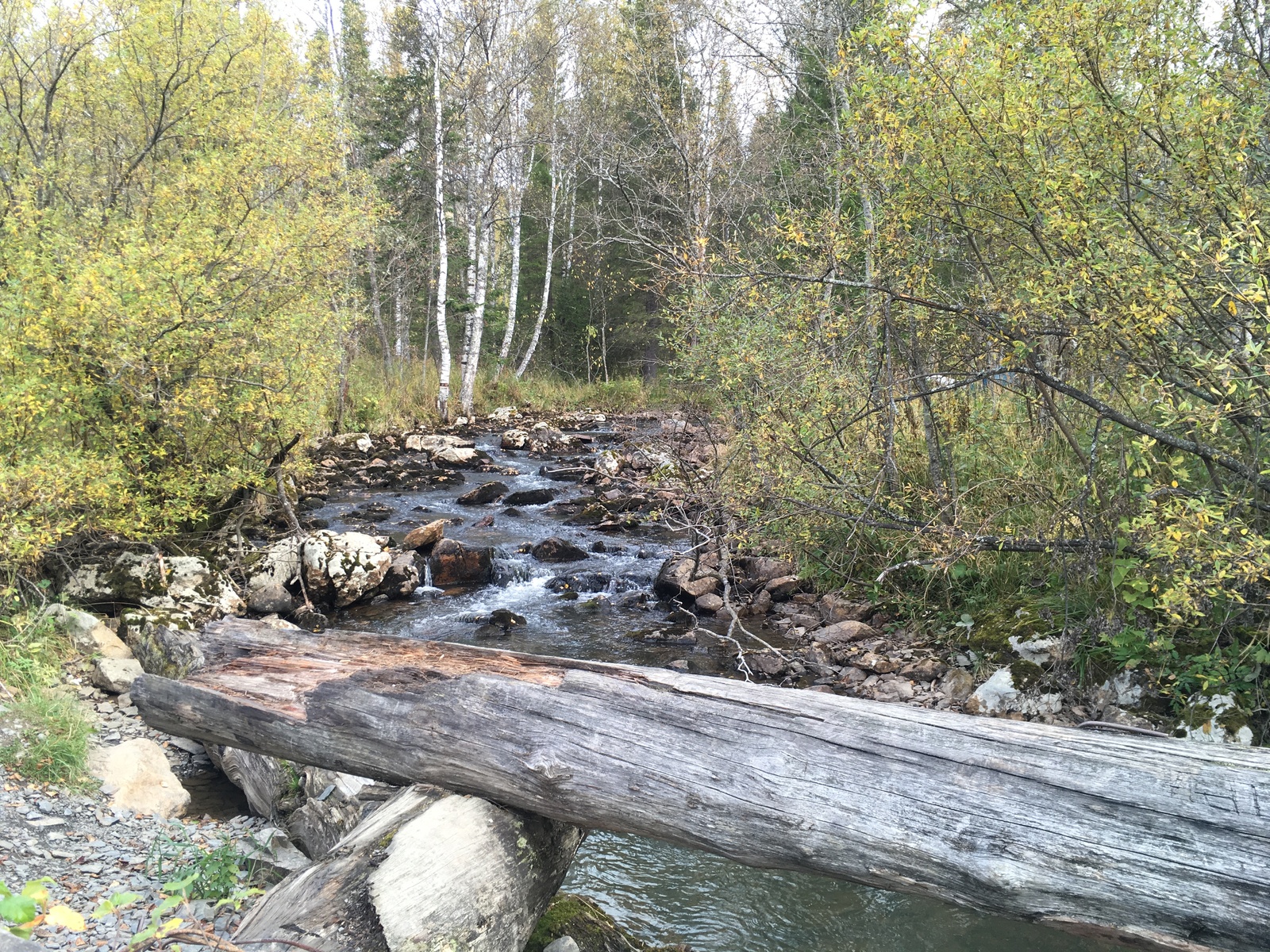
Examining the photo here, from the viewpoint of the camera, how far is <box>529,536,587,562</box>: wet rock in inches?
362

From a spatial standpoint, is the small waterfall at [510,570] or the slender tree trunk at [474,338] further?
the slender tree trunk at [474,338]

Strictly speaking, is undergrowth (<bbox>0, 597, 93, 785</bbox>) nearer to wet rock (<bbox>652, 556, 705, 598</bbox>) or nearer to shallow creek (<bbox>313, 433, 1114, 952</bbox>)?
shallow creek (<bbox>313, 433, 1114, 952</bbox>)

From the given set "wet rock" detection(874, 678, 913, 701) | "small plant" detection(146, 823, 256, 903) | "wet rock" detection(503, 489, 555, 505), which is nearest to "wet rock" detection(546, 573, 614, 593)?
"wet rock" detection(503, 489, 555, 505)

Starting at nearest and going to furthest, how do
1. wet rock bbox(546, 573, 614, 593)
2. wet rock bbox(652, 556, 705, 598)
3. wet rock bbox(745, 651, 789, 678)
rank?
1. wet rock bbox(745, 651, 789, 678)
2. wet rock bbox(652, 556, 705, 598)
3. wet rock bbox(546, 573, 614, 593)

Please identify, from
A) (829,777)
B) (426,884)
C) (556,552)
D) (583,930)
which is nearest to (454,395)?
(556,552)

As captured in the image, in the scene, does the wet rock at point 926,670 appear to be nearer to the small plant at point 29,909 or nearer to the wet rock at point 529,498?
the small plant at point 29,909

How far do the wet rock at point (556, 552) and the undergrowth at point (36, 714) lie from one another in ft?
15.6

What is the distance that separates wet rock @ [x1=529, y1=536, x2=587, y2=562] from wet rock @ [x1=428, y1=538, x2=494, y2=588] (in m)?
0.62

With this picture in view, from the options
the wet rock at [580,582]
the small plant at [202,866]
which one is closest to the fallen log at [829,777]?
the small plant at [202,866]

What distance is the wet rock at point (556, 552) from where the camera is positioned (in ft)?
30.2

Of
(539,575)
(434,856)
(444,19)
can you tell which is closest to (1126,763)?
(434,856)

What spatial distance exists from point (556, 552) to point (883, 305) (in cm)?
505

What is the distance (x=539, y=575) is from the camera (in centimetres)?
884

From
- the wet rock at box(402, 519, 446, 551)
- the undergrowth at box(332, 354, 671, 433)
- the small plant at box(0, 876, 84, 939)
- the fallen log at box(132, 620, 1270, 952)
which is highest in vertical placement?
the undergrowth at box(332, 354, 671, 433)
